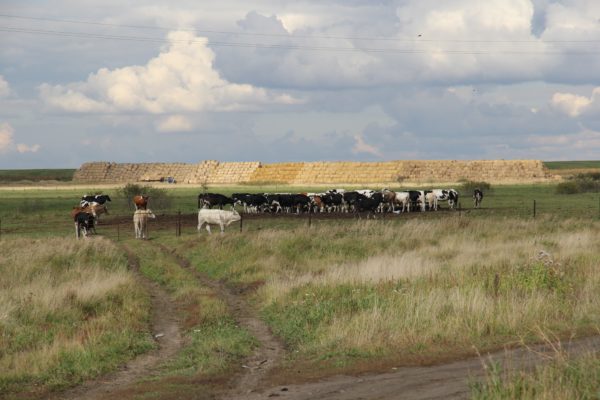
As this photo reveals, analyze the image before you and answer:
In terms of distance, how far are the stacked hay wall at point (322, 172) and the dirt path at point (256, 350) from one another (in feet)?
353

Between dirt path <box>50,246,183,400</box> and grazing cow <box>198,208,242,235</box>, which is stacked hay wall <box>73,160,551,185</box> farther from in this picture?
dirt path <box>50,246,183,400</box>

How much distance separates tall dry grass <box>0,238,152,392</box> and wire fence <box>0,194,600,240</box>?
39.1 ft

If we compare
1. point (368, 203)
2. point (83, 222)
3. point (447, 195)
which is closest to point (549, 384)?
point (83, 222)

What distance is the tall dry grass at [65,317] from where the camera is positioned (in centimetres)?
1401

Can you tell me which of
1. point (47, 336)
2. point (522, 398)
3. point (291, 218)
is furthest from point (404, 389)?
point (291, 218)

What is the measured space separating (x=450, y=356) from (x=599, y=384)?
3.83 meters

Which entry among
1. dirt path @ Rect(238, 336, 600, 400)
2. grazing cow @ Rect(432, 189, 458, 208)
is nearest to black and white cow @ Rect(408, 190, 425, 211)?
grazing cow @ Rect(432, 189, 458, 208)

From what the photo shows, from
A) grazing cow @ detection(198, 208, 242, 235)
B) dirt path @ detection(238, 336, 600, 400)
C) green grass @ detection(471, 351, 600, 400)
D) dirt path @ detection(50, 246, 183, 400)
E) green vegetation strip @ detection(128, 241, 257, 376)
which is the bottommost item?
dirt path @ detection(50, 246, 183, 400)

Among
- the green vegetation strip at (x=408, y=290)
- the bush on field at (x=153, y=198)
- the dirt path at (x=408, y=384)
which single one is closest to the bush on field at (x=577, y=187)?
the bush on field at (x=153, y=198)

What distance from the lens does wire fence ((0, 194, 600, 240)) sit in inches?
1666

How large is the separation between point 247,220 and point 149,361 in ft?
105

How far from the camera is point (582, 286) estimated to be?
64.3 ft

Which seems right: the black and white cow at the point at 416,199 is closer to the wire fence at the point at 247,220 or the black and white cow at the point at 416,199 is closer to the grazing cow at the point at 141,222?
the wire fence at the point at 247,220

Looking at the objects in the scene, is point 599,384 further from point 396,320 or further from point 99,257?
point 99,257
